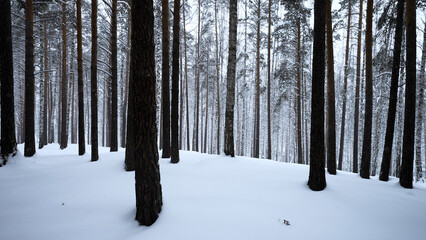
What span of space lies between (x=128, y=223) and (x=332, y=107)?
24.4ft

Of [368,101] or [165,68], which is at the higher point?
[165,68]

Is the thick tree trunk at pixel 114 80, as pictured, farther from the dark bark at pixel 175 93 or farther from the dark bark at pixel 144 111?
the dark bark at pixel 144 111

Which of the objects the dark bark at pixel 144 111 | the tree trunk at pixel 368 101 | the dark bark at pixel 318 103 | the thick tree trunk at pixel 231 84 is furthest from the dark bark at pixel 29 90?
the tree trunk at pixel 368 101

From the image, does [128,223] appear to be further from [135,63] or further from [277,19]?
[277,19]

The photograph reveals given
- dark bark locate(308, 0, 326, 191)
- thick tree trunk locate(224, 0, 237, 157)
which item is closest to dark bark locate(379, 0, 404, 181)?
dark bark locate(308, 0, 326, 191)

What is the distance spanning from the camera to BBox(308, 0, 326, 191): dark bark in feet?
13.9

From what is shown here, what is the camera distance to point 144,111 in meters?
3.01

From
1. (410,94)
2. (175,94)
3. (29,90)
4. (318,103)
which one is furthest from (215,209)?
(29,90)

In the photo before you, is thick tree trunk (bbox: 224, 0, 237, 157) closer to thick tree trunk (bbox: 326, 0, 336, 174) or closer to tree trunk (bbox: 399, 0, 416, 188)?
thick tree trunk (bbox: 326, 0, 336, 174)

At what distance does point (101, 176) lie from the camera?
5426mm

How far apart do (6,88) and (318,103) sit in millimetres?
9654

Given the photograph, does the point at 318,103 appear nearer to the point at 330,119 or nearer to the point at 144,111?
the point at 330,119

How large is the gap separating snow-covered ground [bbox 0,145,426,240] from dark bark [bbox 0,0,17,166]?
114 cm

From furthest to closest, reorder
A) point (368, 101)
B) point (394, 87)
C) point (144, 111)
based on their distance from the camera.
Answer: point (368, 101)
point (394, 87)
point (144, 111)
